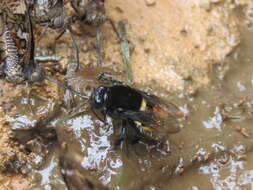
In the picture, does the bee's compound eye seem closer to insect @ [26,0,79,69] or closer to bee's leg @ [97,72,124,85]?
bee's leg @ [97,72,124,85]

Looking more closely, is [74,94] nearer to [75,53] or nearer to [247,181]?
[75,53]

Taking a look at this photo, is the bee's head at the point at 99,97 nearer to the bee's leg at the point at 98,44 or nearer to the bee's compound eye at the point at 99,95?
the bee's compound eye at the point at 99,95

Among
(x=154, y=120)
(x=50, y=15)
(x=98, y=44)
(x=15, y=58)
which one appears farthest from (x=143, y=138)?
(x=50, y=15)

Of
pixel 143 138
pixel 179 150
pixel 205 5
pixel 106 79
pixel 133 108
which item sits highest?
pixel 205 5

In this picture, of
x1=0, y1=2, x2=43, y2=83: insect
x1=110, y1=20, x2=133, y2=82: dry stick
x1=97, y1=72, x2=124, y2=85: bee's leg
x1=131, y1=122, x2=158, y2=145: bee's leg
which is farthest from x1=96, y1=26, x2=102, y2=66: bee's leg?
x1=131, y1=122, x2=158, y2=145: bee's leg

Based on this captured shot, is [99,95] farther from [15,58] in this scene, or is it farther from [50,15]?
[50,15]

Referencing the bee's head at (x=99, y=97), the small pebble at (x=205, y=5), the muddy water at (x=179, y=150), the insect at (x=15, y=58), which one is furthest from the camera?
the small pebble at (x=205, y=5)

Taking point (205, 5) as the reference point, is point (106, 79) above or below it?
below

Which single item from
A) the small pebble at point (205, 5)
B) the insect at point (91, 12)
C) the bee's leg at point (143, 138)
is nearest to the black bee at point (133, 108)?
the bee's leg at point (143, 138)
